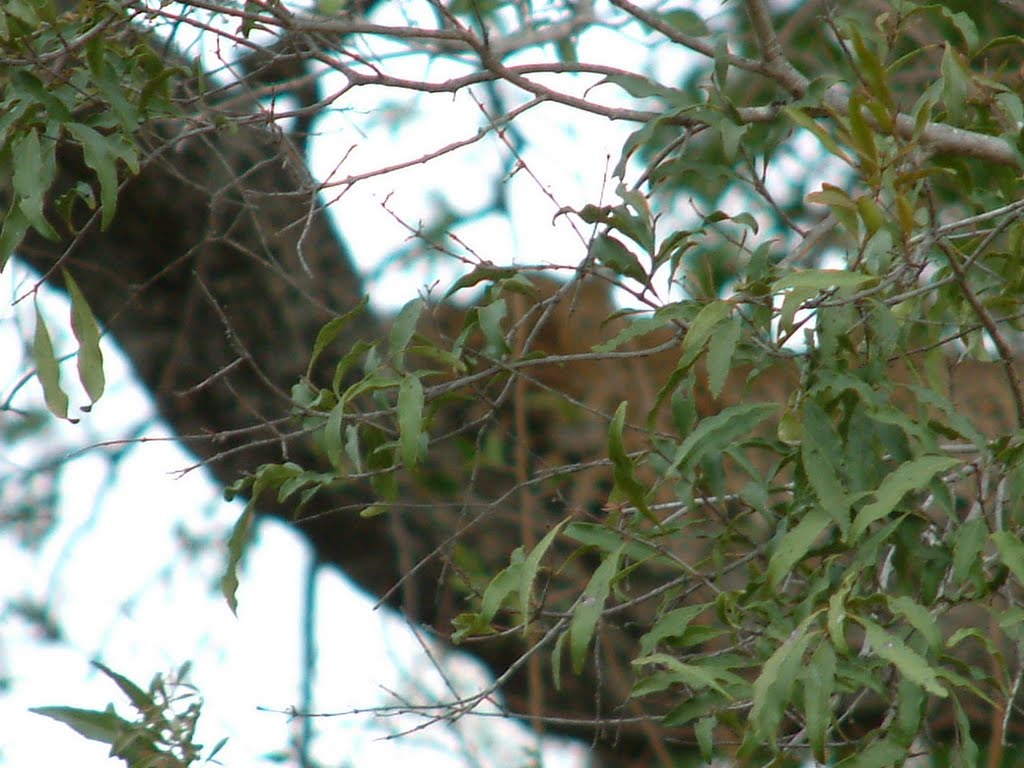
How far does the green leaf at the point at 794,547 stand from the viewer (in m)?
1.01

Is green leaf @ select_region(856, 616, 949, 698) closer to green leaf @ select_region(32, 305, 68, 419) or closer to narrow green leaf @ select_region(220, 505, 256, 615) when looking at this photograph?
narrow green leaf @ select_region(220, 505, 256, 615)

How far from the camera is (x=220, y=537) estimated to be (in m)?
3.29

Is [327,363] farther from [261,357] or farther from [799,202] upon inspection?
[799,202]

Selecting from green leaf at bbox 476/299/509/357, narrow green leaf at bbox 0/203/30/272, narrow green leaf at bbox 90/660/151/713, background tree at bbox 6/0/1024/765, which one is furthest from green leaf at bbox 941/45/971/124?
narrow green leaf at bbox 90/660/151/713

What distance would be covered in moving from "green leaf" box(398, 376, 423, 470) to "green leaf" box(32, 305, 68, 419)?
0.31 meters

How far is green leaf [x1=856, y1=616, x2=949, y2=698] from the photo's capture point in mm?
868

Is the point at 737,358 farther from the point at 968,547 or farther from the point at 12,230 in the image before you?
the point at 12,230

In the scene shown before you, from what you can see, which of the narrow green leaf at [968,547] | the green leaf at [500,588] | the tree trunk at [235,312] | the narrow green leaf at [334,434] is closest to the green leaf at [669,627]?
the green leaf at [500,588]

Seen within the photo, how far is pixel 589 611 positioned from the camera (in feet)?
3.45

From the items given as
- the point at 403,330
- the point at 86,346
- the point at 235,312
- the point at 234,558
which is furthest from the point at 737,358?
the point at 235,312

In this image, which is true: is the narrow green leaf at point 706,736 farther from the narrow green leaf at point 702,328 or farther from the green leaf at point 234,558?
the green leaf at point 234,558

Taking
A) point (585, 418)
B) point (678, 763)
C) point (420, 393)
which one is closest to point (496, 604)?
point (420, 393)

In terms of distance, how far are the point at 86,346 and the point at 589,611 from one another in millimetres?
551

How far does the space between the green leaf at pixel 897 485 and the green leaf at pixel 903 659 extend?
0.28 feet
